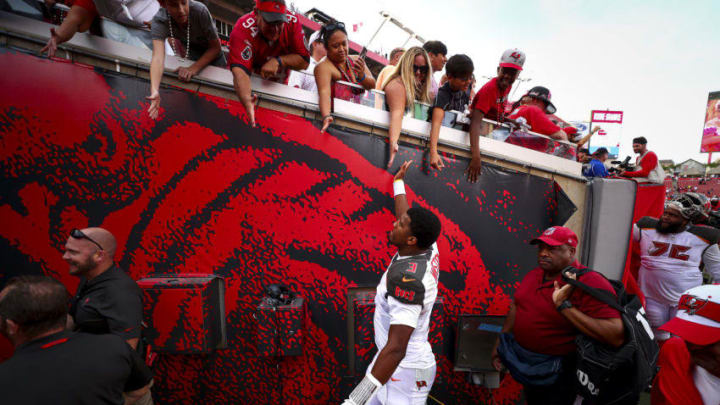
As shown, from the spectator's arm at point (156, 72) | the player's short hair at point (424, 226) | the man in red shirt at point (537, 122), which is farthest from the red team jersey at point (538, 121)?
the spectator's arm at point (156, 72)

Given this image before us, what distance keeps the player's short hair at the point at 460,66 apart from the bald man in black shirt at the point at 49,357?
3662mm

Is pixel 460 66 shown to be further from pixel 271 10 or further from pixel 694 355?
pixel 694 355

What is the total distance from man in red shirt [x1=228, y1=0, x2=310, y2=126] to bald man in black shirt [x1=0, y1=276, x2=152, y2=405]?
188cm

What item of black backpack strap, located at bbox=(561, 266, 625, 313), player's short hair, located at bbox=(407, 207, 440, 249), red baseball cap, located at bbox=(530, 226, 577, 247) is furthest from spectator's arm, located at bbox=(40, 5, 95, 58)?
black backpack strap, located at bbox=(561, 266, 625, 313)

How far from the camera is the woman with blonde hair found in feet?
10.2

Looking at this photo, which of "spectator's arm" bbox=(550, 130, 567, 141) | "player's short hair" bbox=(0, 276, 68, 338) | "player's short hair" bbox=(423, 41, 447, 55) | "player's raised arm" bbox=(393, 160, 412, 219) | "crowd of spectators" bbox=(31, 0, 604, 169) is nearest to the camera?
"player's short hair" bbox=(0, 276, 68, 338)

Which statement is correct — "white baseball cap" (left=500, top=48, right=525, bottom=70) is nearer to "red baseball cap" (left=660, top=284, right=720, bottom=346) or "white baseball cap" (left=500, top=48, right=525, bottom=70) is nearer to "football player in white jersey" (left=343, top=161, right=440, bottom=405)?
"football player in white jersey" (left=343, top=161, right=440, bottom=405)

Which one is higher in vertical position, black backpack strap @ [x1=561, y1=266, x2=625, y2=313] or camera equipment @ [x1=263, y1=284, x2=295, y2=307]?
black backpack strap @ [x1=561, y1=266, x2=625, y2=313]

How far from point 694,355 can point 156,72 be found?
4021 millimetres

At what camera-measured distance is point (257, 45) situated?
2.89 m

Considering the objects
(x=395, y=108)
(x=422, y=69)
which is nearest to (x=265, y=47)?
(x=395, y=108)

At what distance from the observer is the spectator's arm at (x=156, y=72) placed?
2.49 metres

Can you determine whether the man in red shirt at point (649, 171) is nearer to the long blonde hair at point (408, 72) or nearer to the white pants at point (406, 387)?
the long blonde hair at point (408, 72)

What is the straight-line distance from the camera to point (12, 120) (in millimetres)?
2584
